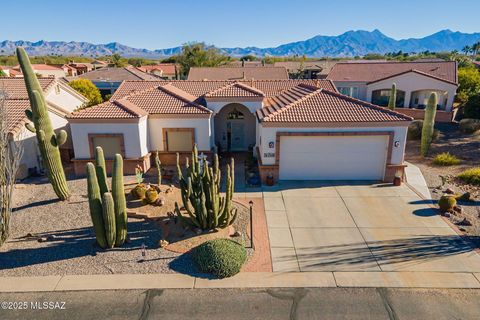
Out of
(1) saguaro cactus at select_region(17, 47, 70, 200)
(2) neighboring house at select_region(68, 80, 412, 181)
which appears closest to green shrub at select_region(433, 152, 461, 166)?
(2) neighboring house at select_region(68, 80, 412, 181)

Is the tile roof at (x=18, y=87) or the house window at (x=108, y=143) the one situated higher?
the tile roof at (x=18, y=87)

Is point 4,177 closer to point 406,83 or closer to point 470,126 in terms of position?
point 470,126

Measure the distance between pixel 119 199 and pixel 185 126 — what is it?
32.9ft

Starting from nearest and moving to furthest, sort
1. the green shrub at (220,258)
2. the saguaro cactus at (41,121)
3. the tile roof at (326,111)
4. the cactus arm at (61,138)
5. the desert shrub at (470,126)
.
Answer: the green shrub at (220,258), the saguaro cactus at (41,121), the cactus arm at (61,138), the tile roof at (326,111), the desert shrub at (470,126)

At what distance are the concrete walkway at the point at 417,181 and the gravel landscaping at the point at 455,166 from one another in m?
0.25

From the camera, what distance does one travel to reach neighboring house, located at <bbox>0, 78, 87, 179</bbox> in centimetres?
1982

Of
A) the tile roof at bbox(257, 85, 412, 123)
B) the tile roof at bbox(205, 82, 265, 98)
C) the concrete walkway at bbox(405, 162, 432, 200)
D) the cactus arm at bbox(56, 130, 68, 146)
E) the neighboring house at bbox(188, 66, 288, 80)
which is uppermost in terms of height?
the neighboring house at bbox(188, 66, 288, 80)

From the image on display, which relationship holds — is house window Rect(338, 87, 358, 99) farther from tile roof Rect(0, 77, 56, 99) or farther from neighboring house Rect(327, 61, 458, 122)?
tile roof Rect(0, 77, 56, 99)

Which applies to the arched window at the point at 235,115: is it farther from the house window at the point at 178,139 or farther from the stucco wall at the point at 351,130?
the stucco wall at the point at 351,130

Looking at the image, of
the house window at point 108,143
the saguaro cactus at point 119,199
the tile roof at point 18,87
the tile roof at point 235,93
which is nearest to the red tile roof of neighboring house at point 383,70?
the tile roof at point 235,93

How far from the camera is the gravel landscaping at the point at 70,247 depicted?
11.2 m

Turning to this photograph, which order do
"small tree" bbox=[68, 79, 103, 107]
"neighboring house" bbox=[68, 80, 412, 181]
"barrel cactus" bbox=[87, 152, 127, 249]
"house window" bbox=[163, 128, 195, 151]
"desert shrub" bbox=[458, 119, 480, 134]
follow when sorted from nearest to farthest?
"barrel cactus" bbox=[87, 152, 127, 249], "neighboring house" bbox=[68, 80, 412, 181], "house window" bbox=[163, 128, 195, 151], "desert shrub" bbox=[458, 119, 480, 134], "small tree" bbox=[68, 79, 103, 107]

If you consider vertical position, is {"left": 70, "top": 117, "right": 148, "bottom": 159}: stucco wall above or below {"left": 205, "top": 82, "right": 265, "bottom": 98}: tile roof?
below

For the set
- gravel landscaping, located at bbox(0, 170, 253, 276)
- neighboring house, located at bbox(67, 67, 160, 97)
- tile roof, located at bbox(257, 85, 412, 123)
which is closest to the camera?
gravel landscaping, located at bbox(0, 170, 253, 276)
